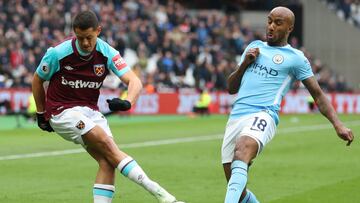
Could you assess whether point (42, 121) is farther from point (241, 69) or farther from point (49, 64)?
point (241, 69)

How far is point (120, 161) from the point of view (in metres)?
9.71

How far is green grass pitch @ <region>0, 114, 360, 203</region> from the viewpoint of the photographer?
41.3 ft

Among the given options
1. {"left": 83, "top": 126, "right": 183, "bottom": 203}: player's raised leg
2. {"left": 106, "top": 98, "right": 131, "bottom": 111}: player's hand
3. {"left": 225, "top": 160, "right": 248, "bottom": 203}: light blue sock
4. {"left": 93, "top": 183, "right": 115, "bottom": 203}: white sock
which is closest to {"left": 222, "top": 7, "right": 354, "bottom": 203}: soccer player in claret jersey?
{"left": 225, "top": 160, "right": 248, "bottom": 203}: light blue sock

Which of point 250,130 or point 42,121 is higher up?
point 250,130

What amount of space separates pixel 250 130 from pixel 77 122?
172cm

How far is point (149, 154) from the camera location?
63.1 feet

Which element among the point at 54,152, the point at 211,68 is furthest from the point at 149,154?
the point at 211,68

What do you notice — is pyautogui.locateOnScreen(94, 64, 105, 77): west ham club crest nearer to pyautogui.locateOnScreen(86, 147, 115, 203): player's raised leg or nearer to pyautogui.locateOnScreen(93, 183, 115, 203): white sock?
pyautogui.locateOnScreen(86, 147, 115, 203): player's raised leg

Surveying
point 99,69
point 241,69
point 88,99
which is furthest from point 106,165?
point 241,69

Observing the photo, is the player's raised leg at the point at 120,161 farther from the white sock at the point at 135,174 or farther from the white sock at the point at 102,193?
the white sock at the point at 102,193

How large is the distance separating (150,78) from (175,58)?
259cm

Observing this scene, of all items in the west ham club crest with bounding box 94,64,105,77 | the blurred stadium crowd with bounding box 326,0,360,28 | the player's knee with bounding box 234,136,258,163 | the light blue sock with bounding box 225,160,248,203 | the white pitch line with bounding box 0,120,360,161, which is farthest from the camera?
the blurred stadium crowd with bounding box 326,0,360,28

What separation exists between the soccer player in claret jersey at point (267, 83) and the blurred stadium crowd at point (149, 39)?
26.5 metres

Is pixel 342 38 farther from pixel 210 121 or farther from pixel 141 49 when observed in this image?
pixel 210 121
